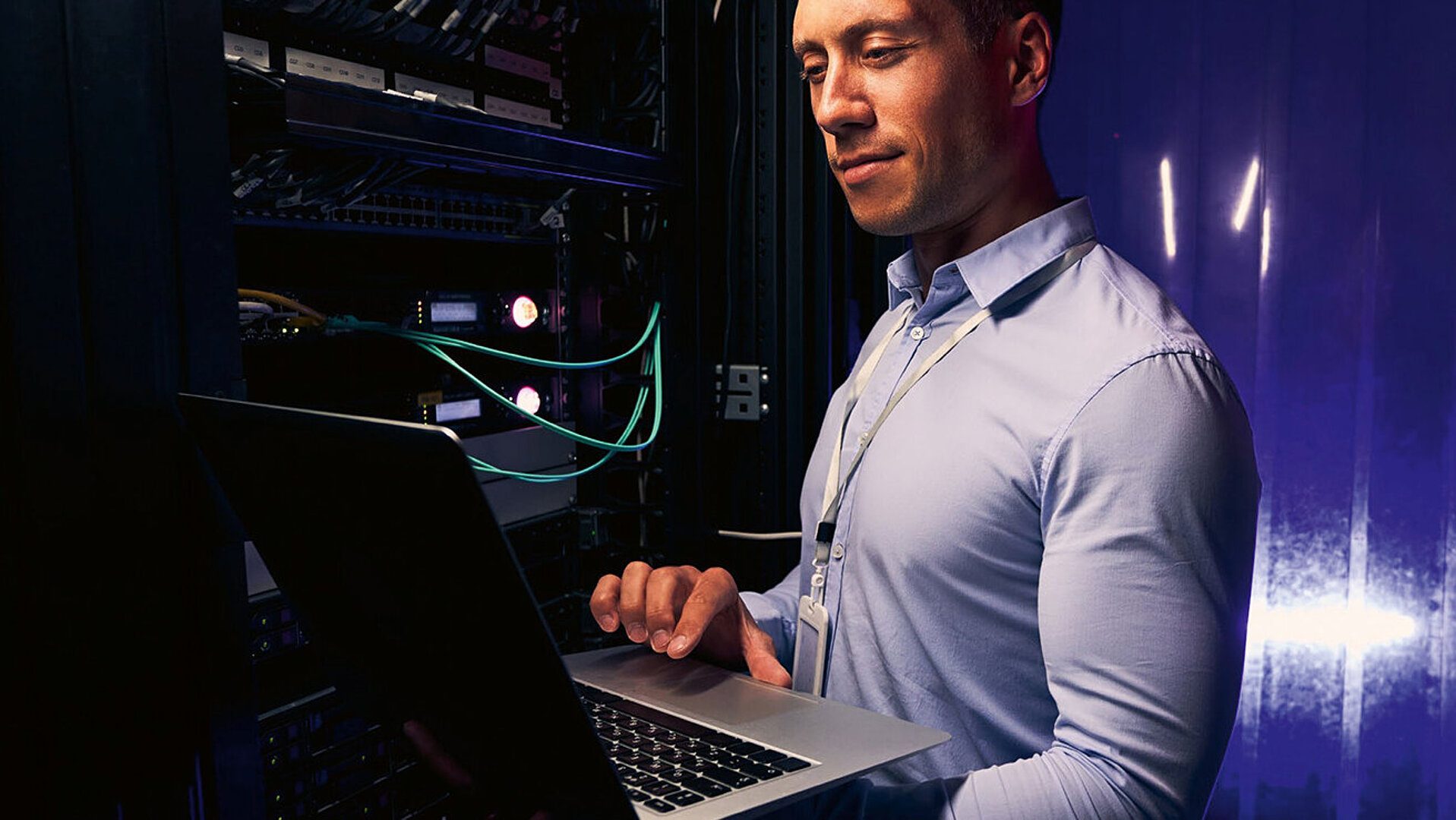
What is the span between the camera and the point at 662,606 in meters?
0.90

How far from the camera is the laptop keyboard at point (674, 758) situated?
0.65 meters

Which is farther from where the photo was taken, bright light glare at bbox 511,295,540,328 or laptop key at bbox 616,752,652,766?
bright light glare at bbox 511,295,540,328

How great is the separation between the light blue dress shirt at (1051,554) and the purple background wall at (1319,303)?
1.44 metres

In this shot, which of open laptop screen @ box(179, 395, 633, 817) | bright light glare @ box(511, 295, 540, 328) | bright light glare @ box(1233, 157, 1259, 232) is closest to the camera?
open laptop screen @ box(179, 395, 633, 817)

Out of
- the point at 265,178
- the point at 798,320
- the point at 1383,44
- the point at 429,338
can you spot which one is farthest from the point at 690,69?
the point at 1383,44

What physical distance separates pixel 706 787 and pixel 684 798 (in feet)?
0.07

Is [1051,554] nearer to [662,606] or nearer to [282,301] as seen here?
[662,606]

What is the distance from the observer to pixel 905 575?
0.90 metres

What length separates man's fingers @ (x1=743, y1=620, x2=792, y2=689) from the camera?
3.00ft

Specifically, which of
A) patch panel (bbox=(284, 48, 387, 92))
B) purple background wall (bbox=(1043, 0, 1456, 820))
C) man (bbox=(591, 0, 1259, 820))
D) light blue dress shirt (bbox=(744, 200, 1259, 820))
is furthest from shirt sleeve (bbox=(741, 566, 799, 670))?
purple background wall (bbox=(1043, 0, 1456, 820))

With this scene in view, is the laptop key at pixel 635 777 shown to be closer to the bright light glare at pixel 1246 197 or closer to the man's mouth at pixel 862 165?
the man's mouth at pixel 862 165

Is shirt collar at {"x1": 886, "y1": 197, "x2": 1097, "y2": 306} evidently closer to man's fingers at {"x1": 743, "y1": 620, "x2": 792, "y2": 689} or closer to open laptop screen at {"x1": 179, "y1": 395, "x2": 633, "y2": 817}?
man's fingers at {"x1": 743, "y1": 620, "x2": 792, "y2": 689}

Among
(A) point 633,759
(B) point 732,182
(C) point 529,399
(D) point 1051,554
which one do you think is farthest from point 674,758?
(B) point 732,182

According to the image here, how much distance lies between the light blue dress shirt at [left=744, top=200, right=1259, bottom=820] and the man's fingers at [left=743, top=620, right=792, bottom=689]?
0.24ft
